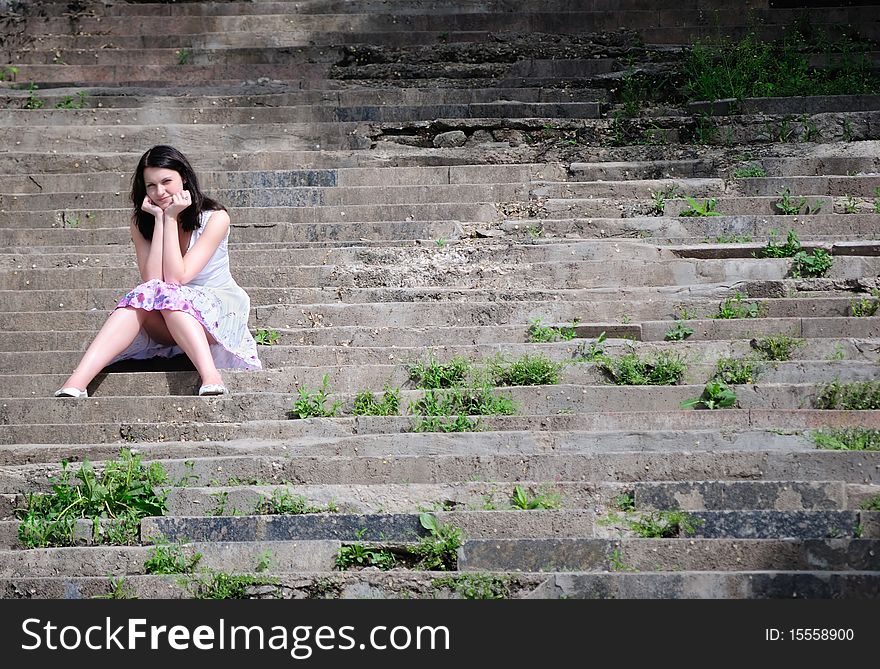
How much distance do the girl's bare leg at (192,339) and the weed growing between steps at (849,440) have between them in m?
2.82

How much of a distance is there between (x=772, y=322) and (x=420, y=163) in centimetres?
320

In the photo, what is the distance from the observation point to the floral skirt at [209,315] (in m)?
6.15

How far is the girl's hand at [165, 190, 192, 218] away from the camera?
641cm

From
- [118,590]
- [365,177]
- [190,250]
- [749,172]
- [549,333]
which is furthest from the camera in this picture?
[365,177]

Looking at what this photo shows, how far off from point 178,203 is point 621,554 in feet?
10.1

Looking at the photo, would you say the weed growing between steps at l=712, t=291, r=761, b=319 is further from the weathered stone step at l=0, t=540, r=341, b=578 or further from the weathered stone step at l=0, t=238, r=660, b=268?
the weathered stone step at l=0, t=540, r=341, b=578

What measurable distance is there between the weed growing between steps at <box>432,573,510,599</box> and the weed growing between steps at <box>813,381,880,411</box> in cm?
198

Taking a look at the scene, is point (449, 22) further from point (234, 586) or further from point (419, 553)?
point (234, 586)

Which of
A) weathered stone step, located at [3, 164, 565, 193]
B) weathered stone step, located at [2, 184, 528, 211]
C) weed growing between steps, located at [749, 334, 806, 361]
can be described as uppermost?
weathered stone step, located at [3, 164, 565, 193]

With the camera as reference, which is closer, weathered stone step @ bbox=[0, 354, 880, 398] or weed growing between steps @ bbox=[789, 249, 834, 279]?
weathered stone step @ bbox=[0, 354, 880, 398]

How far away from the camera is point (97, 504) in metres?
5.29

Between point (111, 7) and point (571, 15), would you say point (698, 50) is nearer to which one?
point (571, 15)

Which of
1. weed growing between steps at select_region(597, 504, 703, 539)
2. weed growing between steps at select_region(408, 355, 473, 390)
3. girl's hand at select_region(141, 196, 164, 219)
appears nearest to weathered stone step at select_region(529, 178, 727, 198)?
weed growing between steps at select_region(408, 355, 473, 390)

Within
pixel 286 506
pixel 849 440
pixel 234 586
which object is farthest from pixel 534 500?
pixel 849 440
